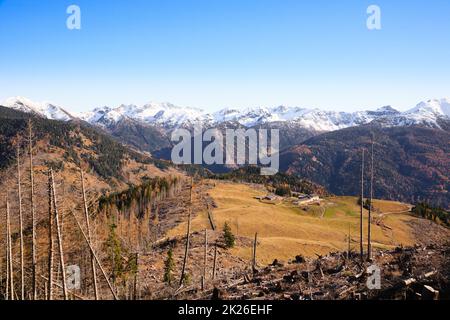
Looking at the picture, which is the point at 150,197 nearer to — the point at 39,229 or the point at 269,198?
the point at 269,198

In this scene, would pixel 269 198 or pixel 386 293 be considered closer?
pixel 386 293

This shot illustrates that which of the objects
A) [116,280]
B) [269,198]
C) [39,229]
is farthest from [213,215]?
[39,229]

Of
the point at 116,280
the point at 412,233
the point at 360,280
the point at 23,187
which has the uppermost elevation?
the point at 23,187

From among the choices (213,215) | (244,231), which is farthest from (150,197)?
(244,231)

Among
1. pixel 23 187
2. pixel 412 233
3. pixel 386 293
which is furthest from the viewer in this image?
pixel 412 233
